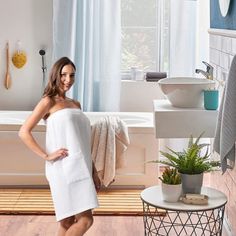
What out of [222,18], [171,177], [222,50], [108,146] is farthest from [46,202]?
[222,18]

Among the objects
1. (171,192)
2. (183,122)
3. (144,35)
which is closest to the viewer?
(171,192)

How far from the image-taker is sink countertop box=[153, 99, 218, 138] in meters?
3.21

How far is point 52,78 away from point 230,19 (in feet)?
3.74

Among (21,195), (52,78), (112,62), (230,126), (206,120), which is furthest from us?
(112,62)

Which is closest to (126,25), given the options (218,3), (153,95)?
(153,95)

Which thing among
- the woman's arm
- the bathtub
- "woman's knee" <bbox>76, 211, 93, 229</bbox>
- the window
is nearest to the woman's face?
the woman's arm

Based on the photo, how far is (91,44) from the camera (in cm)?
555

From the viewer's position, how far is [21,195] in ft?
15.0

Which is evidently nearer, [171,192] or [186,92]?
[171,192]

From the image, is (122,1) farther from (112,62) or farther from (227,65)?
(227,65)

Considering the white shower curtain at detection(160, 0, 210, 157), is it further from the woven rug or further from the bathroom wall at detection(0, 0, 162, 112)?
the woven rug

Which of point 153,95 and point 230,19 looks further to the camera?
point 153,95

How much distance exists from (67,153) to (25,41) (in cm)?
306

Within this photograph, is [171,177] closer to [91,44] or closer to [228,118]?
[228,118]
